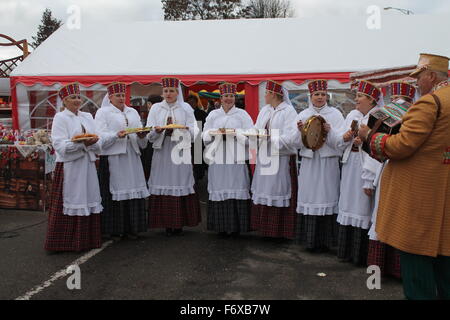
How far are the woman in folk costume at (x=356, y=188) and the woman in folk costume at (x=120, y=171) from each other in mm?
2572

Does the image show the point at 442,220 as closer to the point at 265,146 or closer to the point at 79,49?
the point at 265,146

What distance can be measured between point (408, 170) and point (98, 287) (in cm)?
303

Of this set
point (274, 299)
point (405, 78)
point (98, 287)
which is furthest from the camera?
point (405, 78)

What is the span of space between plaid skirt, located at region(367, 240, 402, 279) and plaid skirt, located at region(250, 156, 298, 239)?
1264 mm

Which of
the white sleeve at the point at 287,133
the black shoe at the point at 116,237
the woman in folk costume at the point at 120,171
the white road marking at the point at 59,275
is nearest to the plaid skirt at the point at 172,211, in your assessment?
the woman in folk costume at the point at 120,171

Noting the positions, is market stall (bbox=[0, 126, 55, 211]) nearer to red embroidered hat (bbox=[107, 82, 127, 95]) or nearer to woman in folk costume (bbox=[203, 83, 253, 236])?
red embroidered hat (bbox=[107, 82, 127, 95])

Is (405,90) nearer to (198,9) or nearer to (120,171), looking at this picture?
(120,171)

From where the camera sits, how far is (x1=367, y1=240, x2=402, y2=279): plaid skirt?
4449 millimetres

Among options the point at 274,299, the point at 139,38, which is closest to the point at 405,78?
the point at 274,299

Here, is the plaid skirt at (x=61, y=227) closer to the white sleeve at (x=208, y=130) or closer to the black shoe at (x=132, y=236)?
the black shoe at (x=132, y=236)

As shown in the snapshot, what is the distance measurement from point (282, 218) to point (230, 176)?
2.87ft

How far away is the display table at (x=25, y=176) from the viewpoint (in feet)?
25.4

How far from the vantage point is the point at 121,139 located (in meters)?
5.65

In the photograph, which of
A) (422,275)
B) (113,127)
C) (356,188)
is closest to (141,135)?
(113,127)
